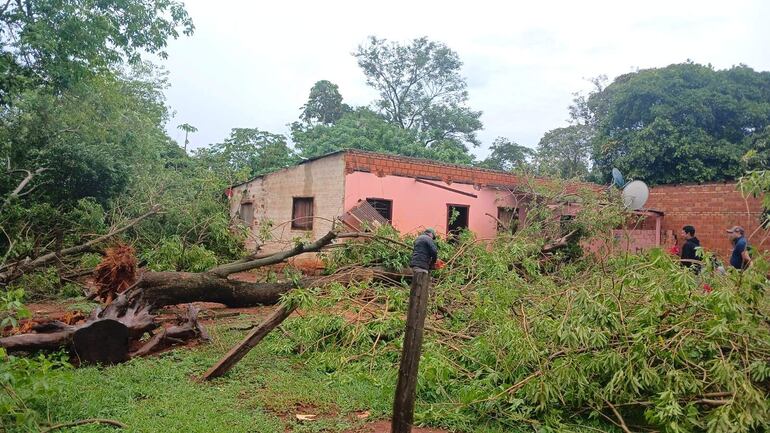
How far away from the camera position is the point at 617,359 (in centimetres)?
365

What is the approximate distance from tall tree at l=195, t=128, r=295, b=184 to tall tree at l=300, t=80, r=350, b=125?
7.83 m

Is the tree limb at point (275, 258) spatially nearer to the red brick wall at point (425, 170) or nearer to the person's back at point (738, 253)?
the person's back at point (738, 253)

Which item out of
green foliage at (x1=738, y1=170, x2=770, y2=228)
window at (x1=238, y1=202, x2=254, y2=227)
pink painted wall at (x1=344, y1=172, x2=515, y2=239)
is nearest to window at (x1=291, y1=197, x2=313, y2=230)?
pink painted wall at (x1=344, y1=172, x2=515, y2=239)

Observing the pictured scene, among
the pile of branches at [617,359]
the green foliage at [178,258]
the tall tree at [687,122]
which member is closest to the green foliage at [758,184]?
the pile of branches at [617,359]

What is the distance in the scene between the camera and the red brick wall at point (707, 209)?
13.8 m

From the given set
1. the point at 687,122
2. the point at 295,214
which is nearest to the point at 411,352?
the point at 295,214

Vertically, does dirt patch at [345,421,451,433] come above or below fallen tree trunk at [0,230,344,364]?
below

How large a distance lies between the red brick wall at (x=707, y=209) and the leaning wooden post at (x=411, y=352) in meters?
13.4

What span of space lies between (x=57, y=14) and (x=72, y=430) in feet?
33.3

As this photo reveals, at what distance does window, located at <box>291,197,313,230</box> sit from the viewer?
14.2m

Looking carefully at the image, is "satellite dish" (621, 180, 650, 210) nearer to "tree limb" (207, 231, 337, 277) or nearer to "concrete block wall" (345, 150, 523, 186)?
"concrete block wall" (345, 150, 523, 186)

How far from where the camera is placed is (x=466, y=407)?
397 cm

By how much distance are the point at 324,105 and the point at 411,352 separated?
1158 inches

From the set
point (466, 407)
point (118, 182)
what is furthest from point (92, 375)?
point (118, 182)
